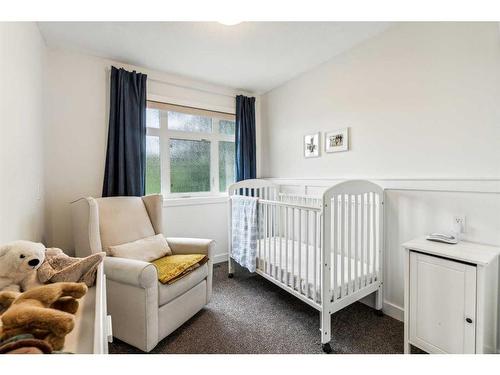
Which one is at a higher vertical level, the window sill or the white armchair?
the window sill

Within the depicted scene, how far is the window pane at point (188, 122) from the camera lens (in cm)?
279

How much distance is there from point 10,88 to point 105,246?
1219mm

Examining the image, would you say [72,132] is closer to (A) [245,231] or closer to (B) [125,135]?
(B) [125,135]

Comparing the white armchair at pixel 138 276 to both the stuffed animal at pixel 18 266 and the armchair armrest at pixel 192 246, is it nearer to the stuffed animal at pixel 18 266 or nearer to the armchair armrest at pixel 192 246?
the armchair armrest at pixel 192 246

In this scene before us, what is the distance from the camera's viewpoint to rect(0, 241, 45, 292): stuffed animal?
34.7 inches

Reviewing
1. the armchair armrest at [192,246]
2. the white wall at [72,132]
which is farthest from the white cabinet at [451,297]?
the white wall at [72,132]

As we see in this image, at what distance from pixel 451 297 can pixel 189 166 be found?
2.69 metres

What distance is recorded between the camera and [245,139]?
3.14 meters

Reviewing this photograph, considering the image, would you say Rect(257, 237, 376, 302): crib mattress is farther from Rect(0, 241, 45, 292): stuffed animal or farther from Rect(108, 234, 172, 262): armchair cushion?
Rect(0, 241, 45, 292): stuffed animal

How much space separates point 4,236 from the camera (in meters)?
1.12

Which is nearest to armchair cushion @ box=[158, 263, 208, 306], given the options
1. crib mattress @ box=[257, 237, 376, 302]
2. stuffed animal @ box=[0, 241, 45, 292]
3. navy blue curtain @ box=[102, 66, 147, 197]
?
crib mattress @ box=[257, 237, 376, 302]

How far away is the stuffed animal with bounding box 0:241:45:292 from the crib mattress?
1431mm

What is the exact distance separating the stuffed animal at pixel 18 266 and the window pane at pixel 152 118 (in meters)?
1.99

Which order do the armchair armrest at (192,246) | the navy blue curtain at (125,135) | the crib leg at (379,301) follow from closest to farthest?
the crib leg at (379,301) < the armchair armrest at (192,246) < the navy blue curtain at (125,135)
